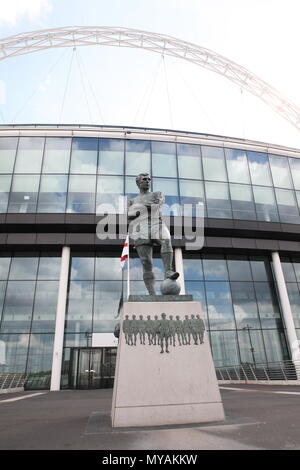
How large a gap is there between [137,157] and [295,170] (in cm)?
1356

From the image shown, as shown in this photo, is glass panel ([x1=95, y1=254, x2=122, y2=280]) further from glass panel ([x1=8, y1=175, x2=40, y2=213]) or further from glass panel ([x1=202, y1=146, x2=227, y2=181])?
glass panel ([x1=202, y1=146, x2=227, y2=181])

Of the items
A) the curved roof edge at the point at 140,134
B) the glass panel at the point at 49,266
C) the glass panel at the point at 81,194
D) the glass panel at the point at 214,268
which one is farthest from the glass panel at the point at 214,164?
the glass panel at the point at 49,266

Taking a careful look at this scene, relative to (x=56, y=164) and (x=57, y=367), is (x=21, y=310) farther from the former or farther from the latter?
→ (x=56, y=164)

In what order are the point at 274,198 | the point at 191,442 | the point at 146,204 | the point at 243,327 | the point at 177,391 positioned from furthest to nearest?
1. the point at 274,198
2. the point at 243,327
3. the point at 146,204
4. the point at 177,391
5. the point at 191,442

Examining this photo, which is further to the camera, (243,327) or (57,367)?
(243,327)

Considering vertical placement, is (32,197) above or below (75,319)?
above

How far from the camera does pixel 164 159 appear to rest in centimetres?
2239

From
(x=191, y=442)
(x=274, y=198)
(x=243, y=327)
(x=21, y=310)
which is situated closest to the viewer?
(x=191, y=442)

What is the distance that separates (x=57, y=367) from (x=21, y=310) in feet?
14.9

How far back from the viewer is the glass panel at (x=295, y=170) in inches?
931

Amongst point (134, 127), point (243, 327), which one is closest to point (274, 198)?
point (243, 327)

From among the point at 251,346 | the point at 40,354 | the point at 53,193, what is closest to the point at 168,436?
the point at 40,354

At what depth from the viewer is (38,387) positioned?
1733cm

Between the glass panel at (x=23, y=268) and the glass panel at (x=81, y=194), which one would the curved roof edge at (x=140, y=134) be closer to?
the glass panel at (x=81, y=194)
